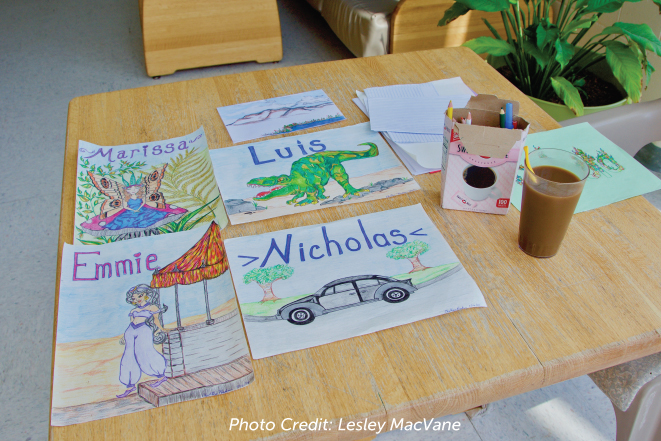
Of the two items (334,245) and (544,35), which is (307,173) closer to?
(334,245)

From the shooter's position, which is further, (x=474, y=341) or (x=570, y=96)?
(x=570, y=96)

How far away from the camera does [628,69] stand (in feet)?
4.44

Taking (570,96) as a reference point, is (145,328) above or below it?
above

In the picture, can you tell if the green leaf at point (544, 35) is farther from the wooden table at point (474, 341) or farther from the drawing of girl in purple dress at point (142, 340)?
the drawing of girl in purple dress at point (142, 340)

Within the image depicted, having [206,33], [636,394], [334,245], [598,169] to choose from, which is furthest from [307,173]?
[206,33]

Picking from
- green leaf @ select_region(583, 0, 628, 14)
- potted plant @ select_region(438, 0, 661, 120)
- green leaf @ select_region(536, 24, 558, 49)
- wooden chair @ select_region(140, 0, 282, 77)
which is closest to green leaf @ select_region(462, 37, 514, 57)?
potted plant @ select_region(438, 0, 661, 120)

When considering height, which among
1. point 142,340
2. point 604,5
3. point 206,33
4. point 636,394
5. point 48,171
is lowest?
point 48,171

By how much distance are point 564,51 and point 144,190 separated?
1183mm

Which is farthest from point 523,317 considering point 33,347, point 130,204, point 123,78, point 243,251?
point 123,78

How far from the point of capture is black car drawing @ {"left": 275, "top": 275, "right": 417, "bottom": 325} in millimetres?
605

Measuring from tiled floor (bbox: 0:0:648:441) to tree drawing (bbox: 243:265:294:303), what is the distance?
0.64m

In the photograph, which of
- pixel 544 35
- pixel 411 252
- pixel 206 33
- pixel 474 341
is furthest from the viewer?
pixel 206 33

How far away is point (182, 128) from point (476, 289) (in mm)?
633

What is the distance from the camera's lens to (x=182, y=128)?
95 centimetres
